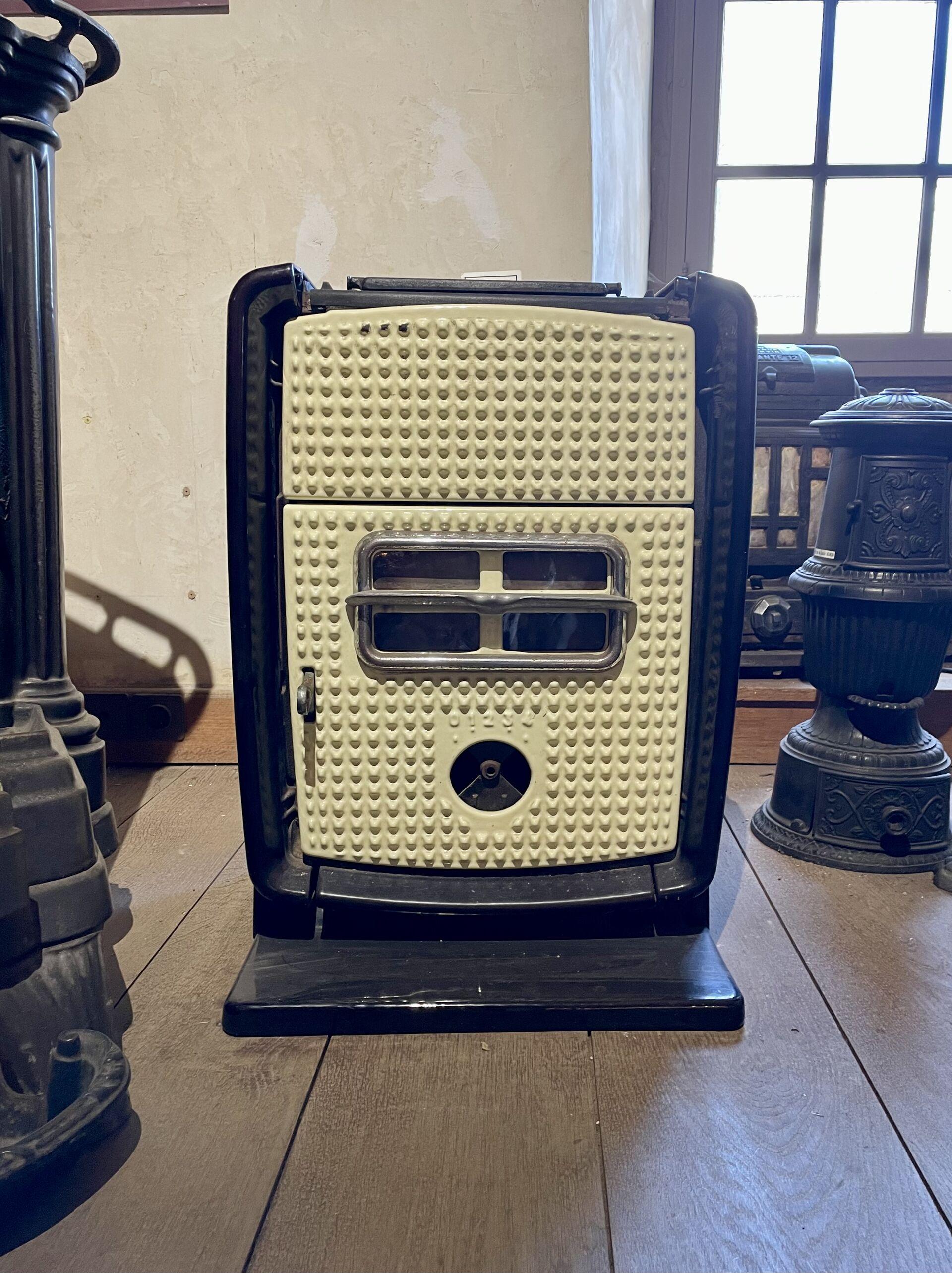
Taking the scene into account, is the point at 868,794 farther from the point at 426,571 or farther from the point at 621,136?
the point at 621,136

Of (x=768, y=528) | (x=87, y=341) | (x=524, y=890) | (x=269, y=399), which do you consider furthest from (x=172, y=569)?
(x=768, y=528)

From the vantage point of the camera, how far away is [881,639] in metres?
1.35

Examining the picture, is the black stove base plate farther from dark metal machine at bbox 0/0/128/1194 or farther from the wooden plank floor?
dark metal machine at bbox 0/0/128/1194

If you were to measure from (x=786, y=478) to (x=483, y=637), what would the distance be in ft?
3.91

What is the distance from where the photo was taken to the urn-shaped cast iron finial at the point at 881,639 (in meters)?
1.34

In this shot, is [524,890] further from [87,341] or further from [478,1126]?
[87,341]

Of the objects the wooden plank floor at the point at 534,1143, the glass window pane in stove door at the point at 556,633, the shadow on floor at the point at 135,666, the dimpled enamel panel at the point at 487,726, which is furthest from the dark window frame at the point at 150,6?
the wooden plank floor at the point at 534,1143

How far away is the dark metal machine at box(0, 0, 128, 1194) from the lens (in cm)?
73

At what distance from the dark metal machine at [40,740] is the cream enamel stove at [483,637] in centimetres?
17

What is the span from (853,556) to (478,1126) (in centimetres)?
98

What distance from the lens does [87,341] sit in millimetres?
1677

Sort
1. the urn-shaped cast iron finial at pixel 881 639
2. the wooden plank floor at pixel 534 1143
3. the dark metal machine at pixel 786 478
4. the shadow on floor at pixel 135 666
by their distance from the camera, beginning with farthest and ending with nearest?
the dark metal machine at pixel 786 478 → the shadow on floor at pixel 135 666 → the urn-shaped cast iron finial at pixel 881 639 → the wooden plank floor at pixel 534 1143

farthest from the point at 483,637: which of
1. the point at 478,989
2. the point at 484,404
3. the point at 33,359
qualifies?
the point at 33,359

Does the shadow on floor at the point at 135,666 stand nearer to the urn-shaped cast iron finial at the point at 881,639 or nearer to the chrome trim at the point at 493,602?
the chrome trim at the point at 493,602
